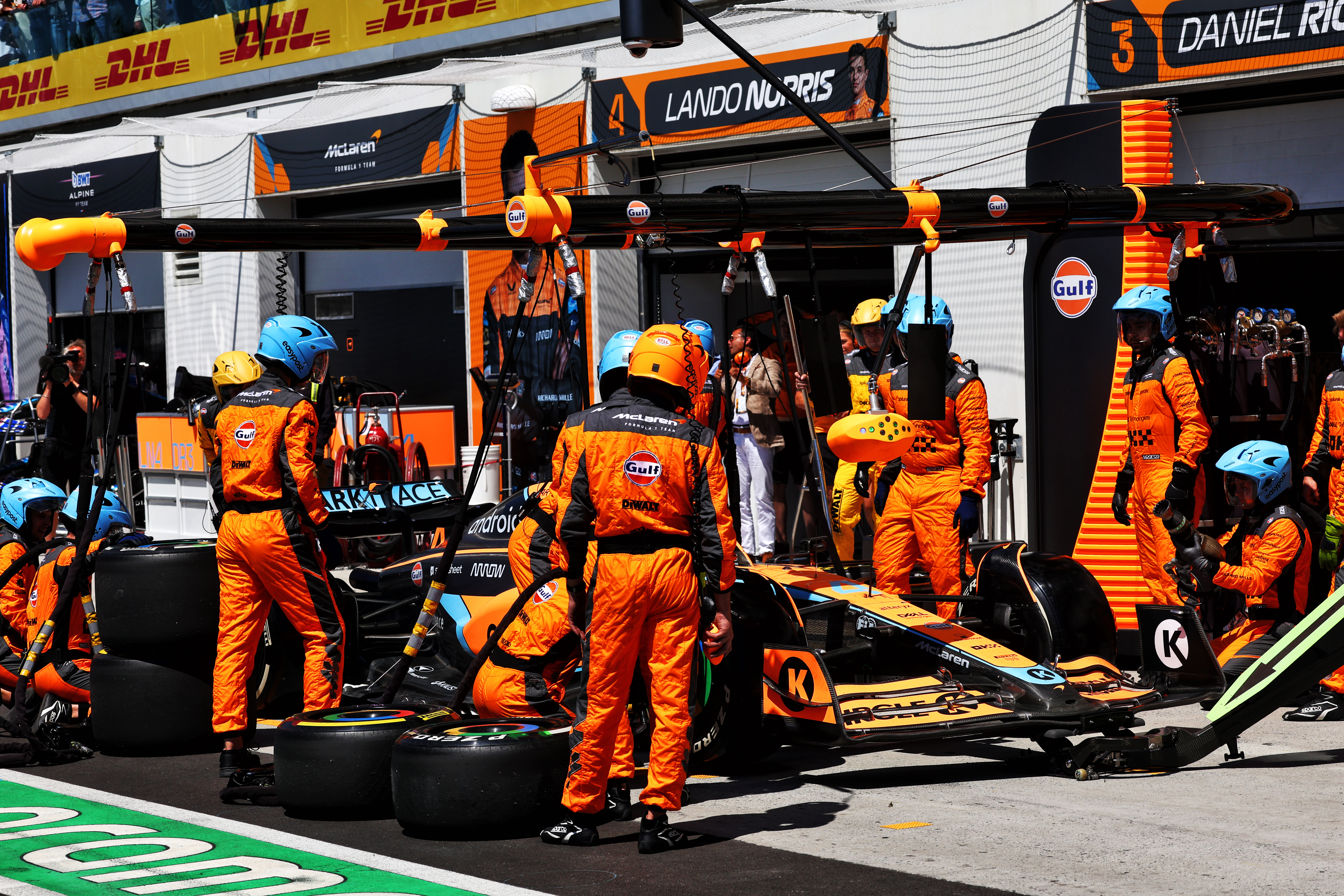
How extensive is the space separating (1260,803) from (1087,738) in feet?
3.11

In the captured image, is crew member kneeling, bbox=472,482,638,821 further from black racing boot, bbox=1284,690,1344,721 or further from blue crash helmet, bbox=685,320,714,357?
black racing boot, bbox=1284,690,1344,721

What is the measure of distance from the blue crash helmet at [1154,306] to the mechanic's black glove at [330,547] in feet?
14.7

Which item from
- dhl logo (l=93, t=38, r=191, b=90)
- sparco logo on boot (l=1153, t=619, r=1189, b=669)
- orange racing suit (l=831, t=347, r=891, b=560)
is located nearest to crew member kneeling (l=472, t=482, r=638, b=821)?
sparco logo on boot (l=1153, t=619, r=1189, b=669)

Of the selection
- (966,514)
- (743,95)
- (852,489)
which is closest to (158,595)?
(966,514)

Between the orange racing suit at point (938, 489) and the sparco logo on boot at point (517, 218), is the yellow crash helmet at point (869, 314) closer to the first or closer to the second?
the orange racing suit at point (938, 489)

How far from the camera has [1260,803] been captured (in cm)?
614

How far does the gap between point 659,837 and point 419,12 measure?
17.6 m

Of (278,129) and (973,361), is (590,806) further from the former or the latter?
(278,129)

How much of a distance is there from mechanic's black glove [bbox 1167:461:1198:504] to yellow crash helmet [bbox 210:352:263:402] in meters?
4.81

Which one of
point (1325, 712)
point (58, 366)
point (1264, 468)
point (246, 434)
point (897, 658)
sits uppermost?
point (58, 366)

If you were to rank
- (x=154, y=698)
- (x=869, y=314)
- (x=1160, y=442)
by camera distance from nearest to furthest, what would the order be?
(x=154, y=698)
(x=1160, y=442)
(x=869, y=314)

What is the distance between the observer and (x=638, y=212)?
24.6ft

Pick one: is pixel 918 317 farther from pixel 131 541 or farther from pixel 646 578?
pixel 131 541

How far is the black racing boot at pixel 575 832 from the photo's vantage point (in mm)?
5664
